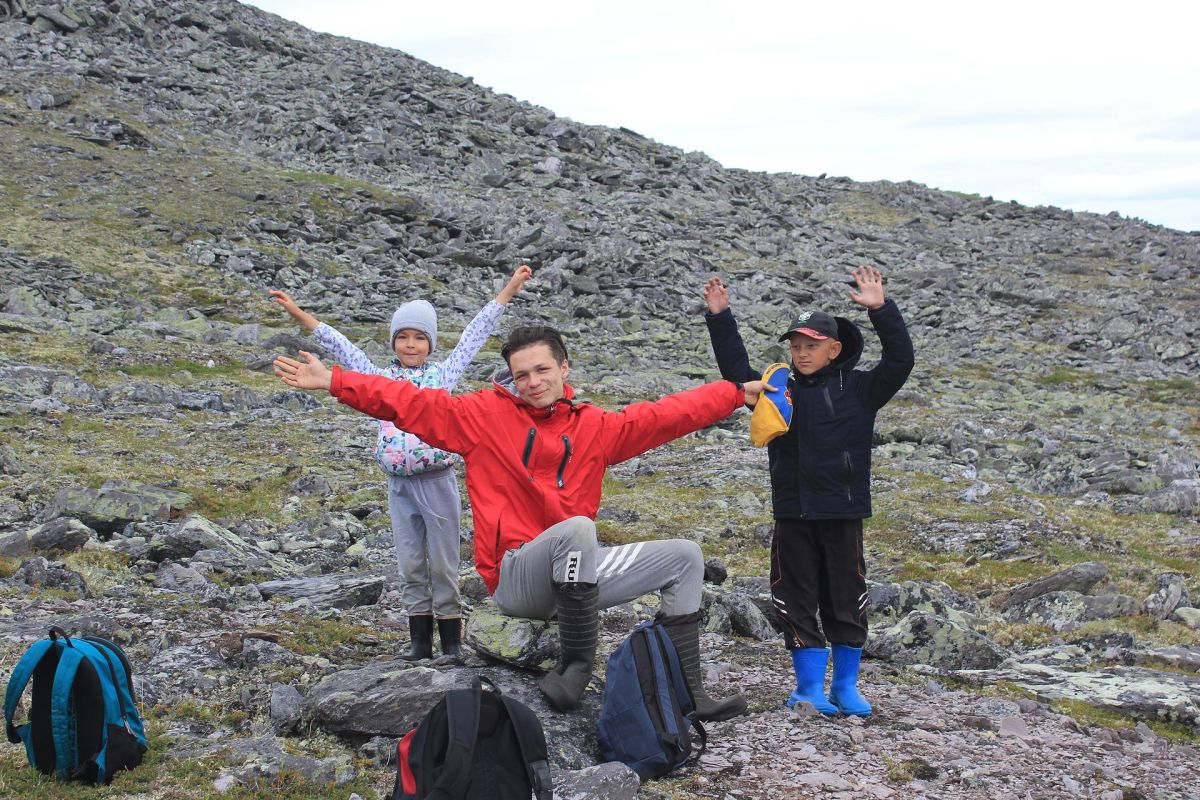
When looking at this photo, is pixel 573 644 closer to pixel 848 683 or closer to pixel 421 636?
pixel 421 636

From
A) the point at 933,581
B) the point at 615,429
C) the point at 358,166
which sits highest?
the point at 358,166

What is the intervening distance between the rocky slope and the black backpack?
80cm

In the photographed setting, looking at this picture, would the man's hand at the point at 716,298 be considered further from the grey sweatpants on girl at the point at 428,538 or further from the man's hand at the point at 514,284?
the grey sweatpants on girl at the point at 428,538

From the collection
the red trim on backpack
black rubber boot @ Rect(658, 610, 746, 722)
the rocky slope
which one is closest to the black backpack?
the red trim on backpack

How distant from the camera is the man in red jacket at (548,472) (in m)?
6.87

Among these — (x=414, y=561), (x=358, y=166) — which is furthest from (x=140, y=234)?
(x=414, y=561)

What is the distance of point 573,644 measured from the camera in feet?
22.6

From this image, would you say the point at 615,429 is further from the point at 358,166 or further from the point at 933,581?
the point at 358,166

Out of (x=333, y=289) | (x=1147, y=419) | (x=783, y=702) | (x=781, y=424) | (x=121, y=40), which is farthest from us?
(x=121, y=40)

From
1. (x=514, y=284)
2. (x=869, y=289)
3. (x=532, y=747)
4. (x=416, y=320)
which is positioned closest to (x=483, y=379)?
(x=514, y=284)

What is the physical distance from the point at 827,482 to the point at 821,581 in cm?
88

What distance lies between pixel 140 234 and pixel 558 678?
39719mm

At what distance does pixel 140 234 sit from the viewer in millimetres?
40906

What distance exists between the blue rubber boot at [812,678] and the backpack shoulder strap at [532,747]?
2860 millimetres
